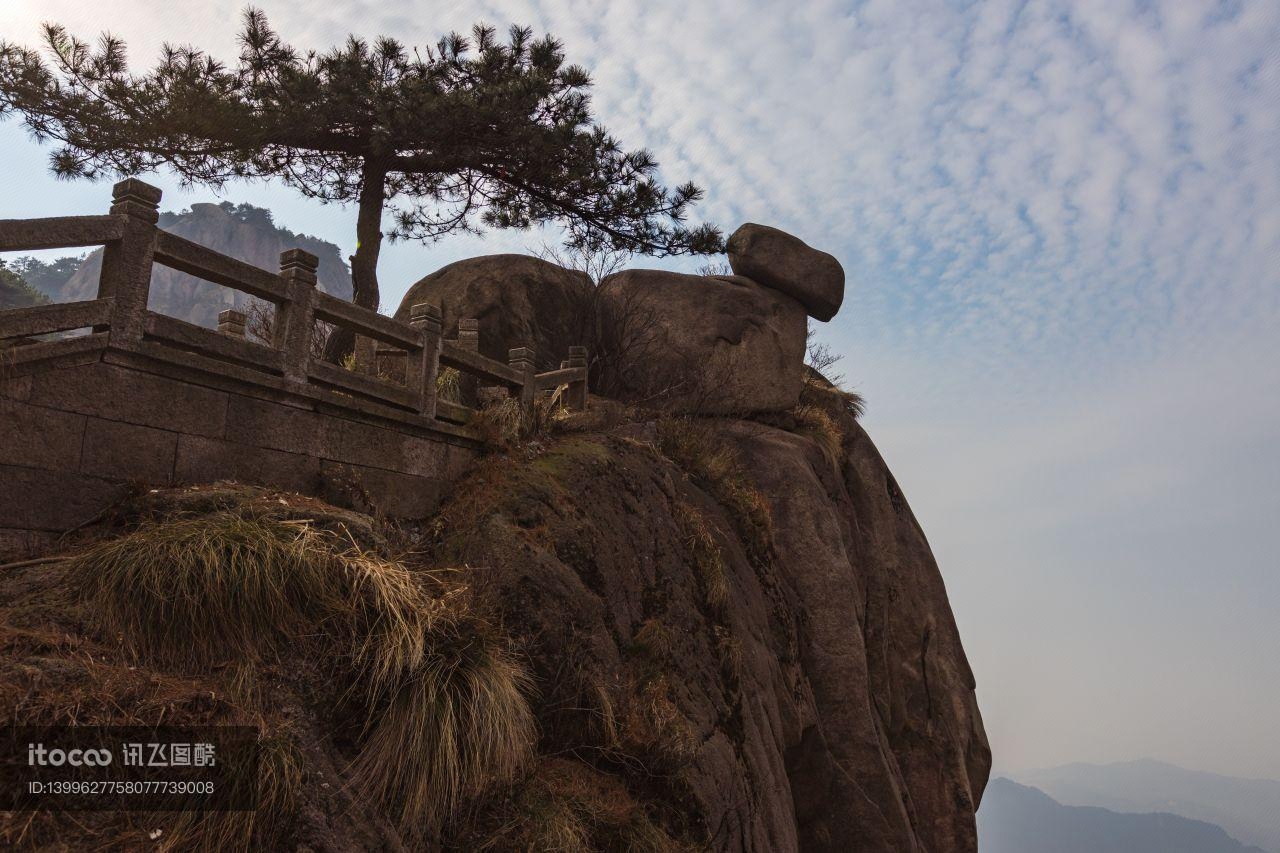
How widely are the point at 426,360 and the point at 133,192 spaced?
3204 millimetres

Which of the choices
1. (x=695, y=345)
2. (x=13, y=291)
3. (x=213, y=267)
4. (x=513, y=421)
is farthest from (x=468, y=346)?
(x=13, y=291)

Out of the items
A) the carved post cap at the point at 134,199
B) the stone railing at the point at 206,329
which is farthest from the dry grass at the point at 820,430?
the carved post cap at the point at 134,199

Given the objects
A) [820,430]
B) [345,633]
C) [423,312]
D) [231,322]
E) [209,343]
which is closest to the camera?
[345,633]

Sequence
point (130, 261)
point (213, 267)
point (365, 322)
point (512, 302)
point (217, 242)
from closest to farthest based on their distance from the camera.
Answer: point (130, 261) → point (213, 267) → point (365, 322) → point (512, 302) → point (217, 242)

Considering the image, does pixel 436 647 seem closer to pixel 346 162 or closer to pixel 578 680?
pixel 578 680

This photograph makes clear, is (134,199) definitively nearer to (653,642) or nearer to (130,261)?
(130,261)

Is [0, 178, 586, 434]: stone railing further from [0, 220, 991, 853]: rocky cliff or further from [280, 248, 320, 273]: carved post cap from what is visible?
[0, 220, 991, 853]: rocky cliff

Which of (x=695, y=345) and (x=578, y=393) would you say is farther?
(x=695, y=345)

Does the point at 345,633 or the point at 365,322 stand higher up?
the point at 365,322

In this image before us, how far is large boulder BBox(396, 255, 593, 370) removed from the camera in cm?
1486

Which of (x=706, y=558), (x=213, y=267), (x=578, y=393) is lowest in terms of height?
(x=706, y=558)

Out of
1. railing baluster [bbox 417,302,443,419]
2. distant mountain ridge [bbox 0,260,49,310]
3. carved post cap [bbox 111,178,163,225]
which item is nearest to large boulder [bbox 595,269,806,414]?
railing baluster [bbox 417,302,443,419]

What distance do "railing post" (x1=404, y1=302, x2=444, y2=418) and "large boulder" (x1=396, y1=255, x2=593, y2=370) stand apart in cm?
481

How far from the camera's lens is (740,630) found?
33.8 feet
